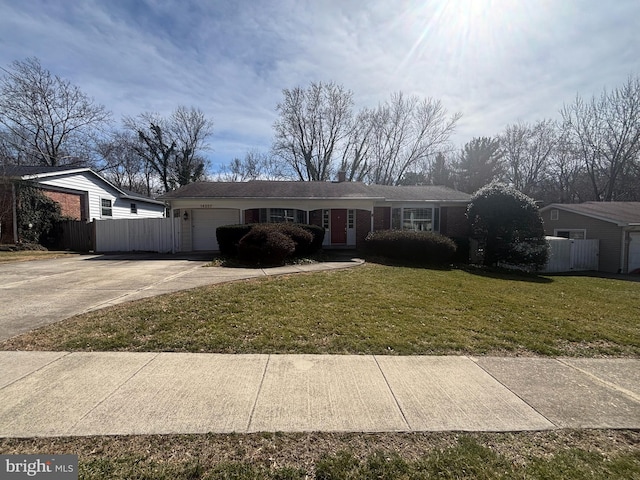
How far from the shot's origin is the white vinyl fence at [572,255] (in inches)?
590

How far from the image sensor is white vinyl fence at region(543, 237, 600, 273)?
14977mm

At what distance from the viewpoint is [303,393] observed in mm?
2877

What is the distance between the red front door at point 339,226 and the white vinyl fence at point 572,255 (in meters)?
10.2

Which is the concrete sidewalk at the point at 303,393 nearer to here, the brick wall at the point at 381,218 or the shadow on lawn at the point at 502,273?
the shadow on lawn at the point at 502,273

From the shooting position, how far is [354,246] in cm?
1662

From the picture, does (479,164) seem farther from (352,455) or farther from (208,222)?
(352,455)

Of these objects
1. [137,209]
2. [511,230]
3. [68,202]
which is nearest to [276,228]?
[511,230]

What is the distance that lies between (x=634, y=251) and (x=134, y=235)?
26.2 metres

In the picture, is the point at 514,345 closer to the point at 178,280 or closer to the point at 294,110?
the point at 178,280

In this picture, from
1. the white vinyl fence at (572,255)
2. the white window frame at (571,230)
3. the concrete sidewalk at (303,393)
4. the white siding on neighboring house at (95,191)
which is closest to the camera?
the concrete sidewalk at (303,393)

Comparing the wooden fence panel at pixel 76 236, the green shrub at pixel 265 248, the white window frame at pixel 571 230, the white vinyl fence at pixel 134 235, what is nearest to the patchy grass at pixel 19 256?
the wooden fence panel at pixel 76 236

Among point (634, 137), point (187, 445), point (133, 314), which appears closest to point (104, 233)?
point (133, 314)

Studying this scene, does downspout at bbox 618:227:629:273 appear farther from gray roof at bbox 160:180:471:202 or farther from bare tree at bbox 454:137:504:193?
bare tree at bbox 454:137:504:193

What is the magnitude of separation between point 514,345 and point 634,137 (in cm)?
3325
